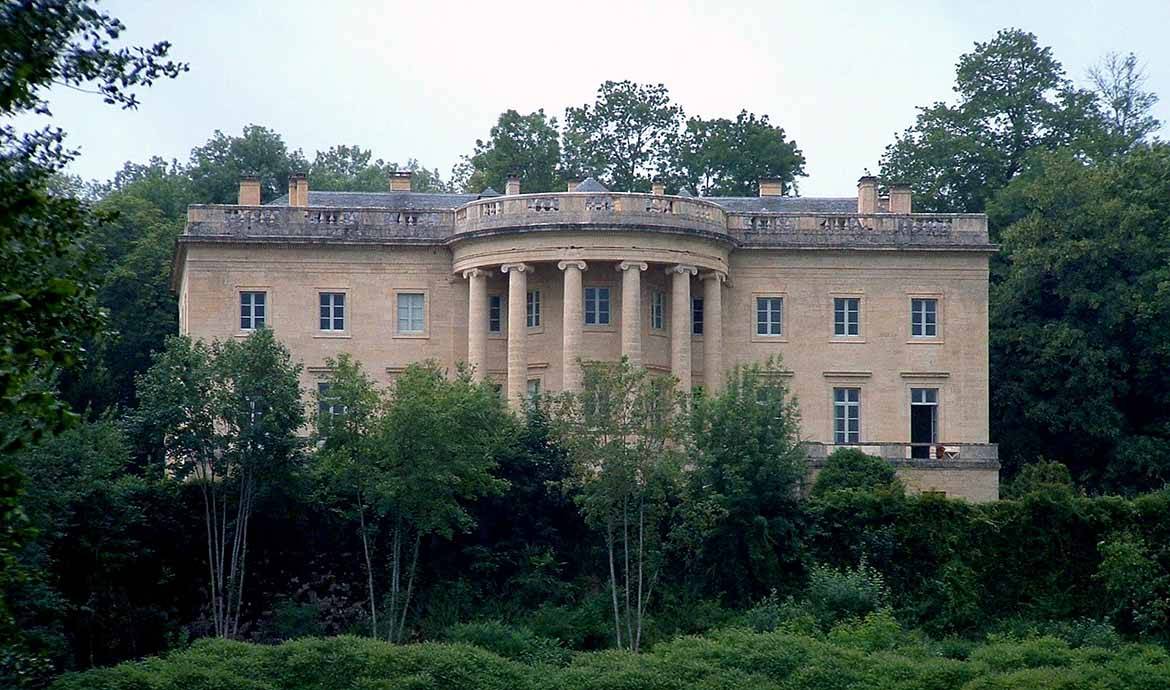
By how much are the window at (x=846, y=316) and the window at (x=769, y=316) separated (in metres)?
1.44

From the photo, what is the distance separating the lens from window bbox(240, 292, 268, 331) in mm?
56906

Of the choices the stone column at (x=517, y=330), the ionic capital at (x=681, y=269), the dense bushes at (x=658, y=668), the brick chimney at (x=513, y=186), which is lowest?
the dense bushes at (x=658, y=668)

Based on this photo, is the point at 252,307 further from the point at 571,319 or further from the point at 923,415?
the point at 923,415

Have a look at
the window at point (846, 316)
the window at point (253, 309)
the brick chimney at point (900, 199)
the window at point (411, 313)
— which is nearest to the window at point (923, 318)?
the window at point (846, 316)

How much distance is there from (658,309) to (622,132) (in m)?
21.6

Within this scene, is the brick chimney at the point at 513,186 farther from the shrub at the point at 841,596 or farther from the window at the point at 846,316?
the shrub at the point at 841,596

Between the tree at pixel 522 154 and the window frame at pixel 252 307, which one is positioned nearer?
the window frame at pixel 252 307

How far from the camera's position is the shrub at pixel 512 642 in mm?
42594

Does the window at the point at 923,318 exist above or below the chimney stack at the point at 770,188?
below

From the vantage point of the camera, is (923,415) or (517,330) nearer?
(517,330)

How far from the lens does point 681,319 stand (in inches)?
2200

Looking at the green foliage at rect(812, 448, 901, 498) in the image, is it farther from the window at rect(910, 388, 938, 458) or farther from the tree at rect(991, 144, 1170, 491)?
the tree at rect(991, 144, 1170, 491)

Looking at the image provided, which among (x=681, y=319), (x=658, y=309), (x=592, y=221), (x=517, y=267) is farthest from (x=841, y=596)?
(x=517, y=267)

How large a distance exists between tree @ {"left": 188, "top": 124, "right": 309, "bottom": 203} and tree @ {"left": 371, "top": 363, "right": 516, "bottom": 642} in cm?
2944
